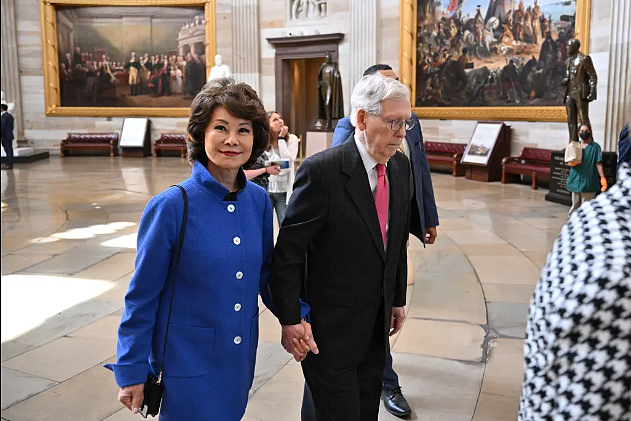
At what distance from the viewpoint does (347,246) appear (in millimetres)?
2477

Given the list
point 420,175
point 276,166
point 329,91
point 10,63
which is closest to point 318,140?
point 329,91

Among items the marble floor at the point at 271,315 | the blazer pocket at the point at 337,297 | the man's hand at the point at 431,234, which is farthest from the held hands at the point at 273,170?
the blazer pocket at the point at 337,297

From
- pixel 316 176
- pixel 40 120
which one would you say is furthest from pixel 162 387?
pixel 40 120

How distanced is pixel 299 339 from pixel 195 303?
0.44 m

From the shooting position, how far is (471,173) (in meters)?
15.8

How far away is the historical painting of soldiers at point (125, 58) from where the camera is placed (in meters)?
22.5

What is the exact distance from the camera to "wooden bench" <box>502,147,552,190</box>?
13.8m

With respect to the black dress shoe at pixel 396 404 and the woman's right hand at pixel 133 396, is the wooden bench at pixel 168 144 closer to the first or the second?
the black dress shoe at pixel 396 404

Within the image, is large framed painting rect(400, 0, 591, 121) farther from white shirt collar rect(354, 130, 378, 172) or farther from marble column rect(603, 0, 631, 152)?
white shirt collar rect(354, 130, 378, 172)

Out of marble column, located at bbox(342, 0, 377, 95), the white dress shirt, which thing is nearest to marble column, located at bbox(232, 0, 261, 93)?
marble column, located at bbox(342, 0, 377, 95)

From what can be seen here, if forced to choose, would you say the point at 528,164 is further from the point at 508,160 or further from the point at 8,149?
the point at 8,149

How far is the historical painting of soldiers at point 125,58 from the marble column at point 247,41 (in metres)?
1.98

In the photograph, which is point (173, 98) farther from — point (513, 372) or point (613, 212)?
point (613, 212)

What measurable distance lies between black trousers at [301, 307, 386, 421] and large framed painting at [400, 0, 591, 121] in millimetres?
12998
